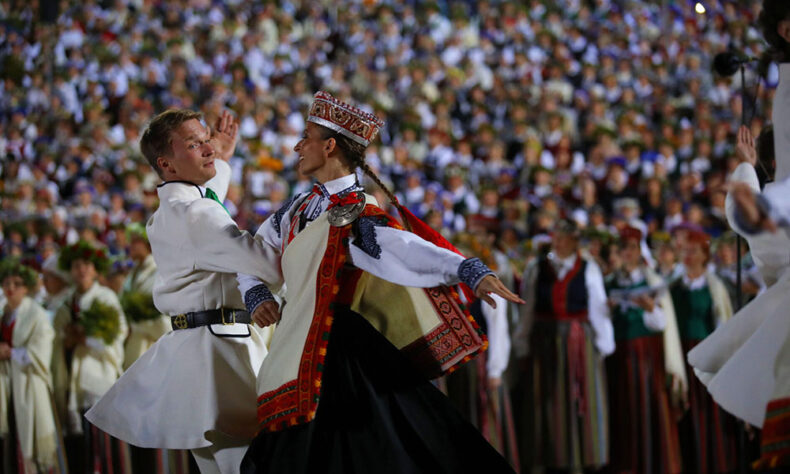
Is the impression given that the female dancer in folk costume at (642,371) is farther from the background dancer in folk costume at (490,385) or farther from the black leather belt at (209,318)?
the black leather belt at (209,318)

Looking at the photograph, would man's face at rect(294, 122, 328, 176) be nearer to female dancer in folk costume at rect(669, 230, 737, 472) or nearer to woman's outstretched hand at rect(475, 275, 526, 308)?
woman's outstretched hand at rect(475, 275, 526, 308)

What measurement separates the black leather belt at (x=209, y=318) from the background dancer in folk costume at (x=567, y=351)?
4.00 meters

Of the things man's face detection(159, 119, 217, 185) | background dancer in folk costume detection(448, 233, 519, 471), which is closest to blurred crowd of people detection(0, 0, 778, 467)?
background dancer in folk costume detection(448, 233, 519, 471)

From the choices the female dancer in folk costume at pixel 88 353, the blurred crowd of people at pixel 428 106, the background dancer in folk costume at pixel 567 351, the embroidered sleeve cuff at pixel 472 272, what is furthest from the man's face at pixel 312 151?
the blurred crowd of people at pixel 428 106

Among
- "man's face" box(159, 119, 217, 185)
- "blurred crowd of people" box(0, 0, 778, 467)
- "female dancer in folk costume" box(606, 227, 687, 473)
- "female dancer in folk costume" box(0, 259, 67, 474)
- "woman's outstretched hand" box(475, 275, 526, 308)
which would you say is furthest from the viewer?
"blurred crowd of people" box(0, 0, 778, 467)

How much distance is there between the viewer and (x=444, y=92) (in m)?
16.2

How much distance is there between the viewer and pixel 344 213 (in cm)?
368

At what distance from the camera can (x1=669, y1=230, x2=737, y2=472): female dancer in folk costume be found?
781 cm

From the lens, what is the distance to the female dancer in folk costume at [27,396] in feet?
21.1

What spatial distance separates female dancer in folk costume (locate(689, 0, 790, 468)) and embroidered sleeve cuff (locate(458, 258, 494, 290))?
0.79 m

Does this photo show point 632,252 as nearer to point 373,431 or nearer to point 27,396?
point 27,396

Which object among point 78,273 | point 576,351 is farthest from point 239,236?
point 576,351

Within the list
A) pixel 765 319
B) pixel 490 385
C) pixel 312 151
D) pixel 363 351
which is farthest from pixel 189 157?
pixel 490 385

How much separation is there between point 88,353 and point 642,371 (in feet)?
13.4
